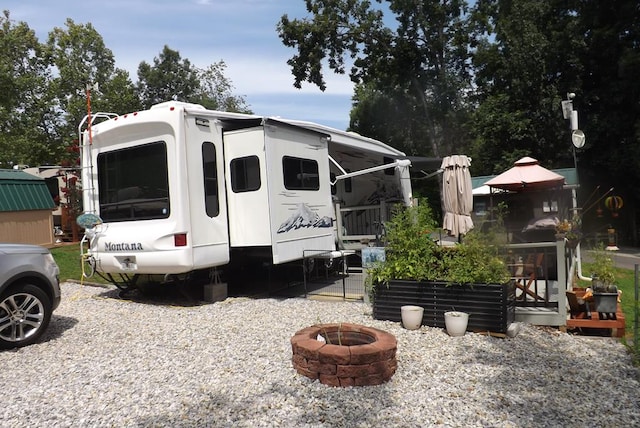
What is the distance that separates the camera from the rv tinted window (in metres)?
6.61

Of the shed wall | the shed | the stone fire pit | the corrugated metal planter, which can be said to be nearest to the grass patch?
the shed wall

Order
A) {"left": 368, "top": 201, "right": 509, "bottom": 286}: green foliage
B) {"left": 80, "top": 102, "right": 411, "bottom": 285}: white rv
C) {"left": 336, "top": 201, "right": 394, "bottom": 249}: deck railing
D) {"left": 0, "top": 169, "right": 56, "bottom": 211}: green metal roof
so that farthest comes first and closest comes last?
{"left": 0, "top": 169, "right": 56, "bottom": 211}: green metal roof → {"left": 336, "top": 201, "right": 394, "bottom": 249}: deck railing → {"left": 80, "top": 102, "right": 411, "bottom": 285}: white rv → {"left": 368, "top": 201, "right": 509, "bottom": 286}: green foliage

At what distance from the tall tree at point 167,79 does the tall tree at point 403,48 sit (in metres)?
19.5

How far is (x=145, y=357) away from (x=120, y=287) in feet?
11.8

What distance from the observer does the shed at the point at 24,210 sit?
563 inches

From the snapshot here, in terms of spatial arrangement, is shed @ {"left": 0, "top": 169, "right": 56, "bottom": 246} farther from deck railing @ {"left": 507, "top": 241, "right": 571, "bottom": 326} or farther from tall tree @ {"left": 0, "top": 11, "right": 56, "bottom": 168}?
deck railing @ {"left": 507, "top": 241, "right": 571, "bottom": 326}

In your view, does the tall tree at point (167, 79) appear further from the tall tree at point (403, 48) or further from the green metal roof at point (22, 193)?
the green metal roof at point (22, 193)

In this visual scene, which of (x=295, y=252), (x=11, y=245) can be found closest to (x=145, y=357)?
(x=11, y=245)

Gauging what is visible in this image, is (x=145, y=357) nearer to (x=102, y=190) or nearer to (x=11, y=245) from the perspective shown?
(x=11, y=245)

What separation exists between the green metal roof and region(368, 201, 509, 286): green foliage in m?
13.1

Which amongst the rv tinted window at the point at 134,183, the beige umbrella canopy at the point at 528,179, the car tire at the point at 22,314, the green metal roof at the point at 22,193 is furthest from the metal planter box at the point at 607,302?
the green metal roof at the point at 22,193

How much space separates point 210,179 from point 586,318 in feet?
16.5

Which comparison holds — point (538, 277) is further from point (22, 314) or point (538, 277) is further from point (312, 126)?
point (22, 314)

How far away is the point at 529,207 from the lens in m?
8.84
